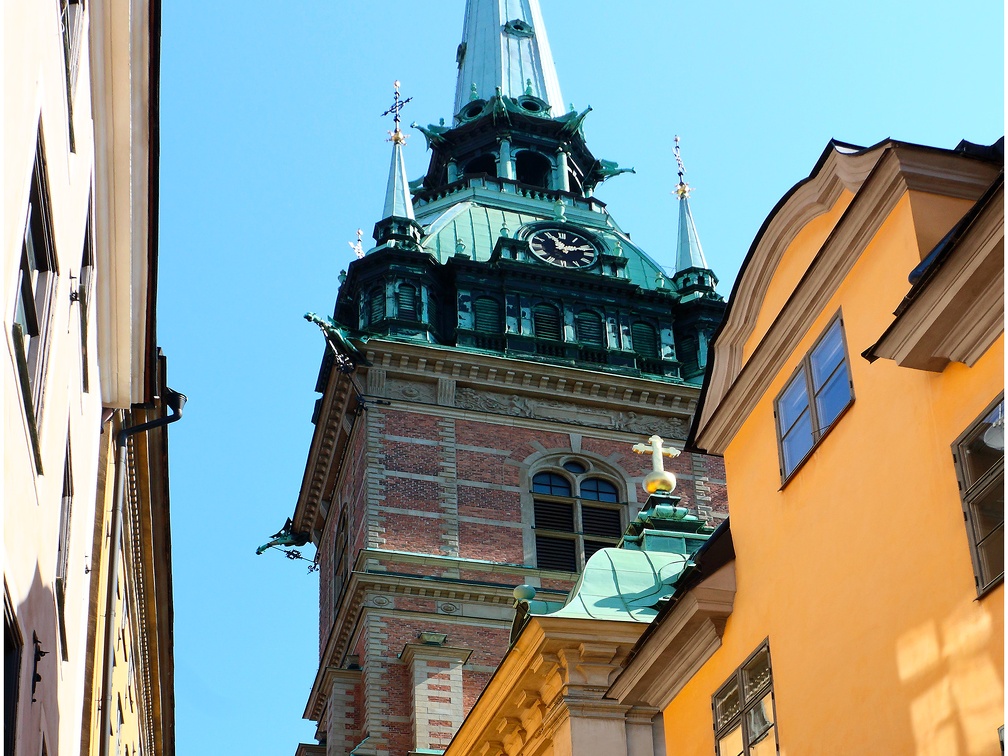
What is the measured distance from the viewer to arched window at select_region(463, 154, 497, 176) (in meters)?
55.6

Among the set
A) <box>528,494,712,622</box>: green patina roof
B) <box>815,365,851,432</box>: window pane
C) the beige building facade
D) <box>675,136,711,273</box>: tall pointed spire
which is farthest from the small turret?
<box>815,365,851,432</box>: window pane

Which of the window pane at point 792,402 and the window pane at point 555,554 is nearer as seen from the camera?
the window pane at point 792,402

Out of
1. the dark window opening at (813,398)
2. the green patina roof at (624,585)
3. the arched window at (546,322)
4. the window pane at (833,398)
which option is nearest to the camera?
the window pane at (833,398)

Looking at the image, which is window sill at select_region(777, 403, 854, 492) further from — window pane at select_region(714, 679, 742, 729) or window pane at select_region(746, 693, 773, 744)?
window pane at select_region(714, 679, 742, 729)

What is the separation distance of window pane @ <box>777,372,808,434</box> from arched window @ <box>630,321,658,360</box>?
31.2 m

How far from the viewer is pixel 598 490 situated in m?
40.6

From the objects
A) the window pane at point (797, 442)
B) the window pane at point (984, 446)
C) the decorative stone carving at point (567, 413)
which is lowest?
the window pane at point (984, 446)

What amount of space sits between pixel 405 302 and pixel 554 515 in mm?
8353

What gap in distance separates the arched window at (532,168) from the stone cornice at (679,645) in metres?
40.4

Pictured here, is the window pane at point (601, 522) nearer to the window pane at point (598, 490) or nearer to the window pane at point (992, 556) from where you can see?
the window pane at point (598, 490)

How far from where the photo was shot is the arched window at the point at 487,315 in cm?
4403

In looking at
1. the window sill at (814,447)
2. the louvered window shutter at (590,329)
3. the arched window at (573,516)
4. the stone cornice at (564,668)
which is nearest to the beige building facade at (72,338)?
the stone cornice at (564,668)

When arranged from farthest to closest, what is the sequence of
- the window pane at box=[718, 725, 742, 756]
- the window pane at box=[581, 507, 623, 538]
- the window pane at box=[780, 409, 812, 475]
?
the window pane at box=[581, 507, 623, 538] → the window pane at box=[718, 725, 742, 756] → the window pane at box=[780, 409, 812, 475]

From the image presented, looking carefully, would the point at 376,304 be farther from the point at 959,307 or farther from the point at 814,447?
the point at 959,307
